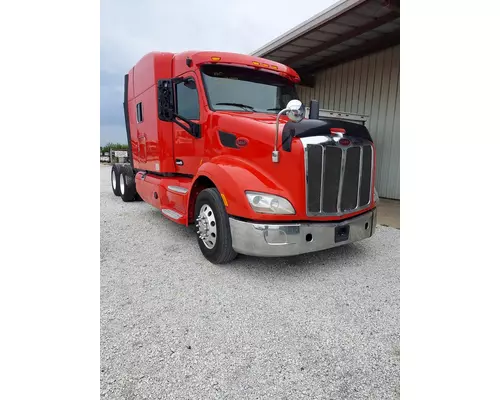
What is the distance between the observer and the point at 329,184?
116 inches

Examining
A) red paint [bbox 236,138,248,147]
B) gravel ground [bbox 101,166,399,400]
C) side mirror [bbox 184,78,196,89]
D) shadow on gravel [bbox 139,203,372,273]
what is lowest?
gravel ground [bbox 101,166,399,400]

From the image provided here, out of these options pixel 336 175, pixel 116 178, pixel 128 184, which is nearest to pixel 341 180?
pixel 336 175

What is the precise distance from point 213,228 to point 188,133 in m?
1.61

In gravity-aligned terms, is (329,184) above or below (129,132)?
below

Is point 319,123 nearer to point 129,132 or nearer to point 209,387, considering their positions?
point 209,387

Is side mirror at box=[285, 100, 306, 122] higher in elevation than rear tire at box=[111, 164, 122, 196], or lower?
higher

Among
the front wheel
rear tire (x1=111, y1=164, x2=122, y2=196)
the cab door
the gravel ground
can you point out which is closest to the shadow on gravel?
the gravel ground

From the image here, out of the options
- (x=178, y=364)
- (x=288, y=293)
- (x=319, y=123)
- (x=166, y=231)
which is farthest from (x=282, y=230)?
(x=166, y=231)

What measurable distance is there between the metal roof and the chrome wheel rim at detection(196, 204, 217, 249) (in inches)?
178

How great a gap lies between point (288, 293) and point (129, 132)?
17.7ft

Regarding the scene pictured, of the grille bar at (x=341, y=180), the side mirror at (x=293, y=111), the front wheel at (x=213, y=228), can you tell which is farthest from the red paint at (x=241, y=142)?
the grille bar at (x=341, y=180)

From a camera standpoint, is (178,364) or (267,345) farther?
(267,345)

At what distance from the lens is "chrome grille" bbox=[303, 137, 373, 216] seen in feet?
9.31

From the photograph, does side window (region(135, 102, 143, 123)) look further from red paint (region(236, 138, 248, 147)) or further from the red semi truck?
red paint (region(236, 138, 248, 147))
